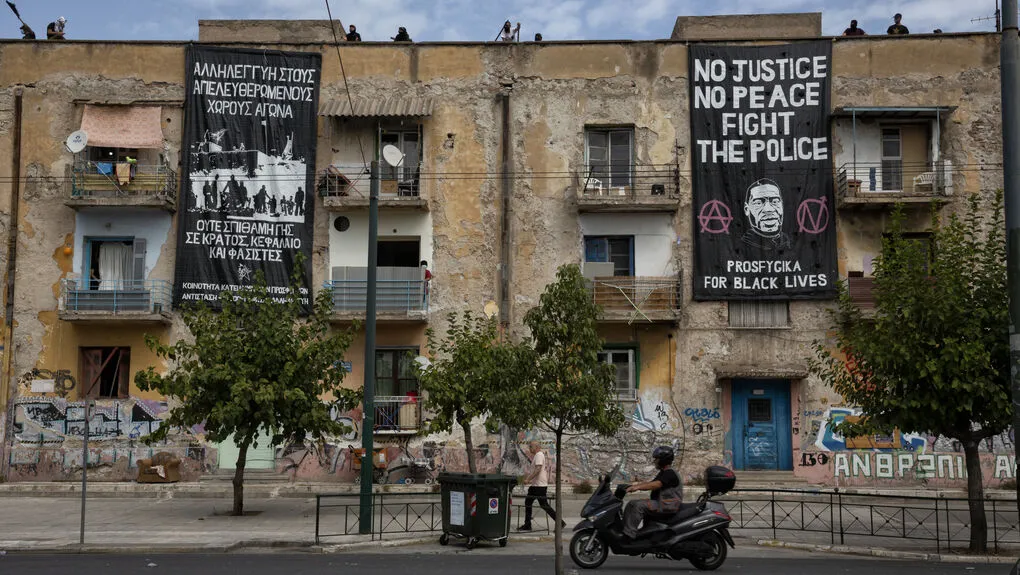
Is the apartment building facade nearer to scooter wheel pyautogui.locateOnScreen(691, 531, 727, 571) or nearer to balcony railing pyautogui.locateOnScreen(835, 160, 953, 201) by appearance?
balcony railing pyautogui.locateOnScreen(835, 160, 953, 201)

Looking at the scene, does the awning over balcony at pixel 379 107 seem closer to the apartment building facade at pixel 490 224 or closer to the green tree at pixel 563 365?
the apartment building facade at pixel 490 224

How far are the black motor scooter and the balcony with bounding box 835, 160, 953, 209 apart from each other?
46.6 feet

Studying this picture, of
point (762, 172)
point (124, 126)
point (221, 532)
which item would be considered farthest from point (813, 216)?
point (124, 126)

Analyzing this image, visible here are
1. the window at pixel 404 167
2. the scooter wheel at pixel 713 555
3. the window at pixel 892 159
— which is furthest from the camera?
the window at pixel 404 167

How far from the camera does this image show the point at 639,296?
84.0 ft

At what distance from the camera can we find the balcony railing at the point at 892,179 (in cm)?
2545

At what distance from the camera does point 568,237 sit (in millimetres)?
26422

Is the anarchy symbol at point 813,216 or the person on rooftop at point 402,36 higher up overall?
the person on rooftop at point 402,36

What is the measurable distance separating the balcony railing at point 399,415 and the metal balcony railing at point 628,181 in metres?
7.00

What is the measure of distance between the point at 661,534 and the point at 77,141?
1947 centimetres

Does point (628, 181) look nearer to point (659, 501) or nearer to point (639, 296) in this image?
point (639, 296)

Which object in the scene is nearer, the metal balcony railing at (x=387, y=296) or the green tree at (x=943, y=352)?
the green tree at (x=943, y=352)

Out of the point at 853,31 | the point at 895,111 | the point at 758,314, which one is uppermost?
the point at 853,31

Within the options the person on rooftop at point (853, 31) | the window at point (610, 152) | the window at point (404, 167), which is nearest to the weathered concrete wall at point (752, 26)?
the person on rooftop at point (853, 31)
